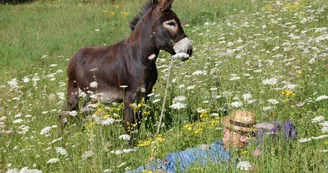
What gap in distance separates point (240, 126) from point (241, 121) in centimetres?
4

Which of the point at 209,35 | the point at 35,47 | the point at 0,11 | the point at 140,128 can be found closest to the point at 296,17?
the point at 209,35

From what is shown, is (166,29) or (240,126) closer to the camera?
(240,126)

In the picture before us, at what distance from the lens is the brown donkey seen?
4992 mm

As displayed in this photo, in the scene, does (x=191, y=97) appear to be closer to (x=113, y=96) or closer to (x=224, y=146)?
(x=113, y=96)

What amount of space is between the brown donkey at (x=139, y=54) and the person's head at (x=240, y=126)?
4.65 feet

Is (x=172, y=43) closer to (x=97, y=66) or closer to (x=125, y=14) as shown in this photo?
(x=97, y=66)

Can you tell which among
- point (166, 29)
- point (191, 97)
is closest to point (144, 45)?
point (166, 29)

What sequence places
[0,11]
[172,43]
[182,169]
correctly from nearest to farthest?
[182,169] < [172,43] < [0,11]

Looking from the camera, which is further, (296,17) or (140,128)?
(296,17)

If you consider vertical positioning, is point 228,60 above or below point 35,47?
above

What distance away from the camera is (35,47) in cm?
1259

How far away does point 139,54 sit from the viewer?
5.28 meters

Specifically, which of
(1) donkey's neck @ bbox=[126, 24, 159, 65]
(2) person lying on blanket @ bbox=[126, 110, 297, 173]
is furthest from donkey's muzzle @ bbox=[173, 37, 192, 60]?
(2) person lying on blanket @ bbox=[126, 110, 297, 173]

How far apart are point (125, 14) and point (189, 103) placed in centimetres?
1202
